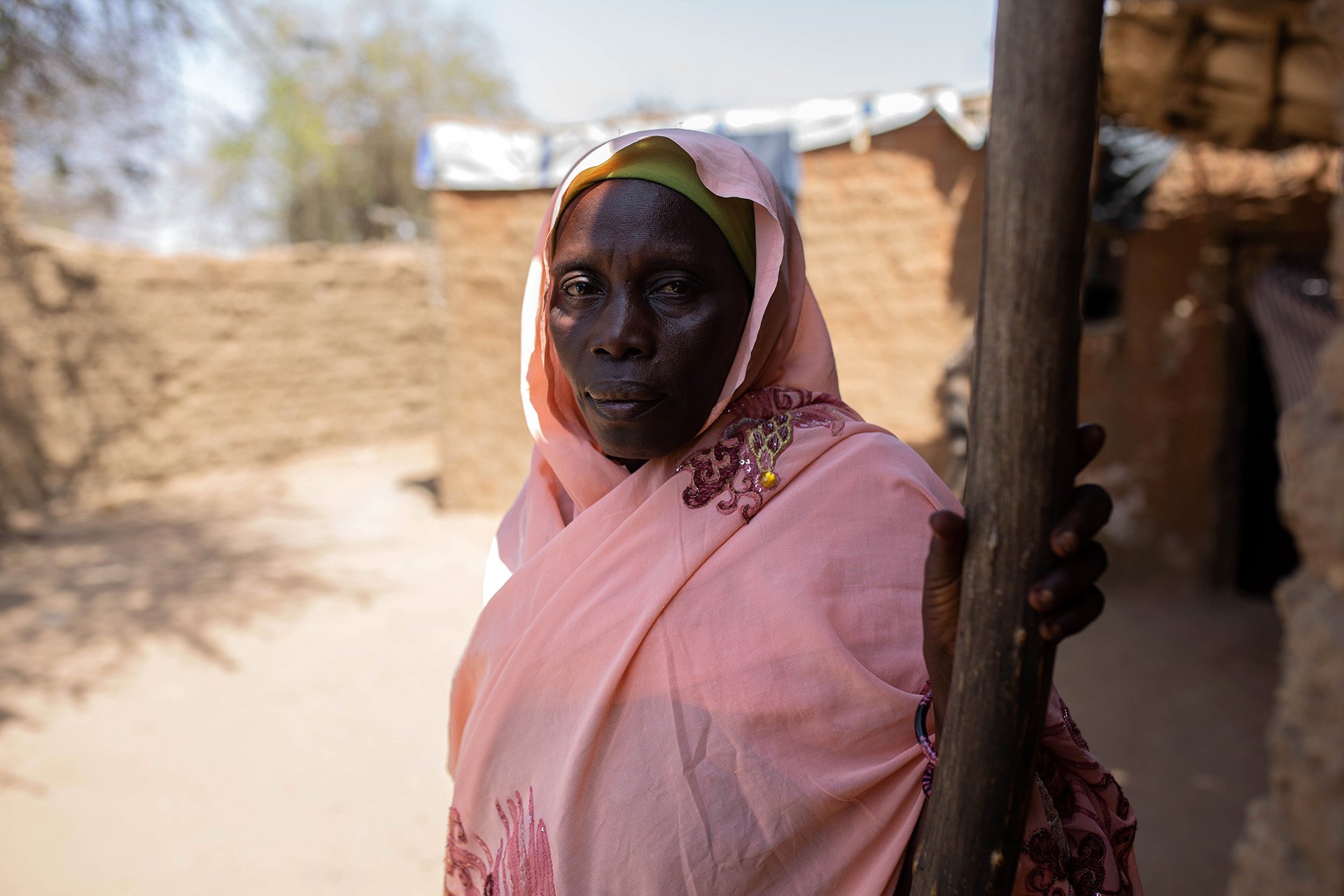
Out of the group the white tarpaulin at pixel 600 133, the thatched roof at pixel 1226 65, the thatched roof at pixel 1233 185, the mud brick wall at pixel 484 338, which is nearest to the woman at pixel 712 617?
the thatched roof at pixel 1226 65

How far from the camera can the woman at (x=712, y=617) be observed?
1.29 metres

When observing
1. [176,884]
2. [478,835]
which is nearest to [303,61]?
[176,884]

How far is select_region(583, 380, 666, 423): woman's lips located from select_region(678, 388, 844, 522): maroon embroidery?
0.12m

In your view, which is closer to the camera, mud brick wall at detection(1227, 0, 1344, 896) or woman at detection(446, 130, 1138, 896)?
mud brick wall at detection(1227, 0, 1344, 896)

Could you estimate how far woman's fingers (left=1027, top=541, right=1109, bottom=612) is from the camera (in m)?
0.90

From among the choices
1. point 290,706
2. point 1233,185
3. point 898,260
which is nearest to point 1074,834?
point 290,706

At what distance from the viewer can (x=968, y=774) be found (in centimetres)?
99

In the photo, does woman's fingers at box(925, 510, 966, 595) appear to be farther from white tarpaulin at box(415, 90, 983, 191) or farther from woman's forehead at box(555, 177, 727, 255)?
white tarpaulin at box(415, 90, 983, 191)

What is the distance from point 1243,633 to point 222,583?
22.3ft

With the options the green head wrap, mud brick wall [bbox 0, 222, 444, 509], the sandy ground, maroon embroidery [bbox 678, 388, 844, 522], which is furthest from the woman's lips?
A: mud brick wall [bbox 0, 222, 444, 509]

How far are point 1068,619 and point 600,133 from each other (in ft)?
22.6

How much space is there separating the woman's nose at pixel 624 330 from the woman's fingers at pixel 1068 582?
663 mm

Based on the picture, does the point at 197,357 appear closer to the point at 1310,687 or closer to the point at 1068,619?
the point at 1068,619

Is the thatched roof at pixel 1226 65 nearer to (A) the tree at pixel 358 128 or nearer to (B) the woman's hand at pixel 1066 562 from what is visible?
(B) the woman's hand at pixel 1066 562
